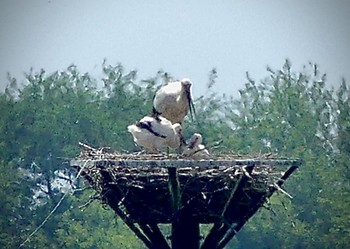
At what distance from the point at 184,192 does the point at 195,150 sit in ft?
5.81

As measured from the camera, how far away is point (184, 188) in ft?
40.9

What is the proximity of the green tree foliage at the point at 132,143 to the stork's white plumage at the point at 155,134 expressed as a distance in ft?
55.3

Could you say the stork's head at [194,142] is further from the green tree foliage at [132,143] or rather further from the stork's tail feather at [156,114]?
the green tree foliage at [132,143]

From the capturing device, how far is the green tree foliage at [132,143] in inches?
1308

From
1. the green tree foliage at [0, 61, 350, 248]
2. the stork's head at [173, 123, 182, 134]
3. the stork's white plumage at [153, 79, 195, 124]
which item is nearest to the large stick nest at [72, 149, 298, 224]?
the stork's head at [173, 123, 182, 134]

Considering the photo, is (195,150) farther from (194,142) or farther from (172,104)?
(172,104)

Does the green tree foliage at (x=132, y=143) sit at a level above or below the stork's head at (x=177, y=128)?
above

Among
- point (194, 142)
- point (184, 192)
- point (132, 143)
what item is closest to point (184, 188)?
point (184, 192)

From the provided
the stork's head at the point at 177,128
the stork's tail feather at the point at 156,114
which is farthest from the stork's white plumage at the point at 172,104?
the stork's head at the point at 177,128

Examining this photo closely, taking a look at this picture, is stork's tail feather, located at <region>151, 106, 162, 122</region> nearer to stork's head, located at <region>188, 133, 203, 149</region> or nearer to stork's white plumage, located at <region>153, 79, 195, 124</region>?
stork's white plumage, located at <region>153, 79, 195, 124</region>

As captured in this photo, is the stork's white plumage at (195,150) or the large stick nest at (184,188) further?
the stork's white plumage at (195,150)

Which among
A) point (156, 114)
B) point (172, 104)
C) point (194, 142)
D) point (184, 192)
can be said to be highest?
point (172, 104)

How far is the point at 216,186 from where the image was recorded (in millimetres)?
12484

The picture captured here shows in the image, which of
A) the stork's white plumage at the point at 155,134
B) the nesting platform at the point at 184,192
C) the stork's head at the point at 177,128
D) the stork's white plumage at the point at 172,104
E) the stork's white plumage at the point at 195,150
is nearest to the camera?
the nesting platform at the point at 184,192
